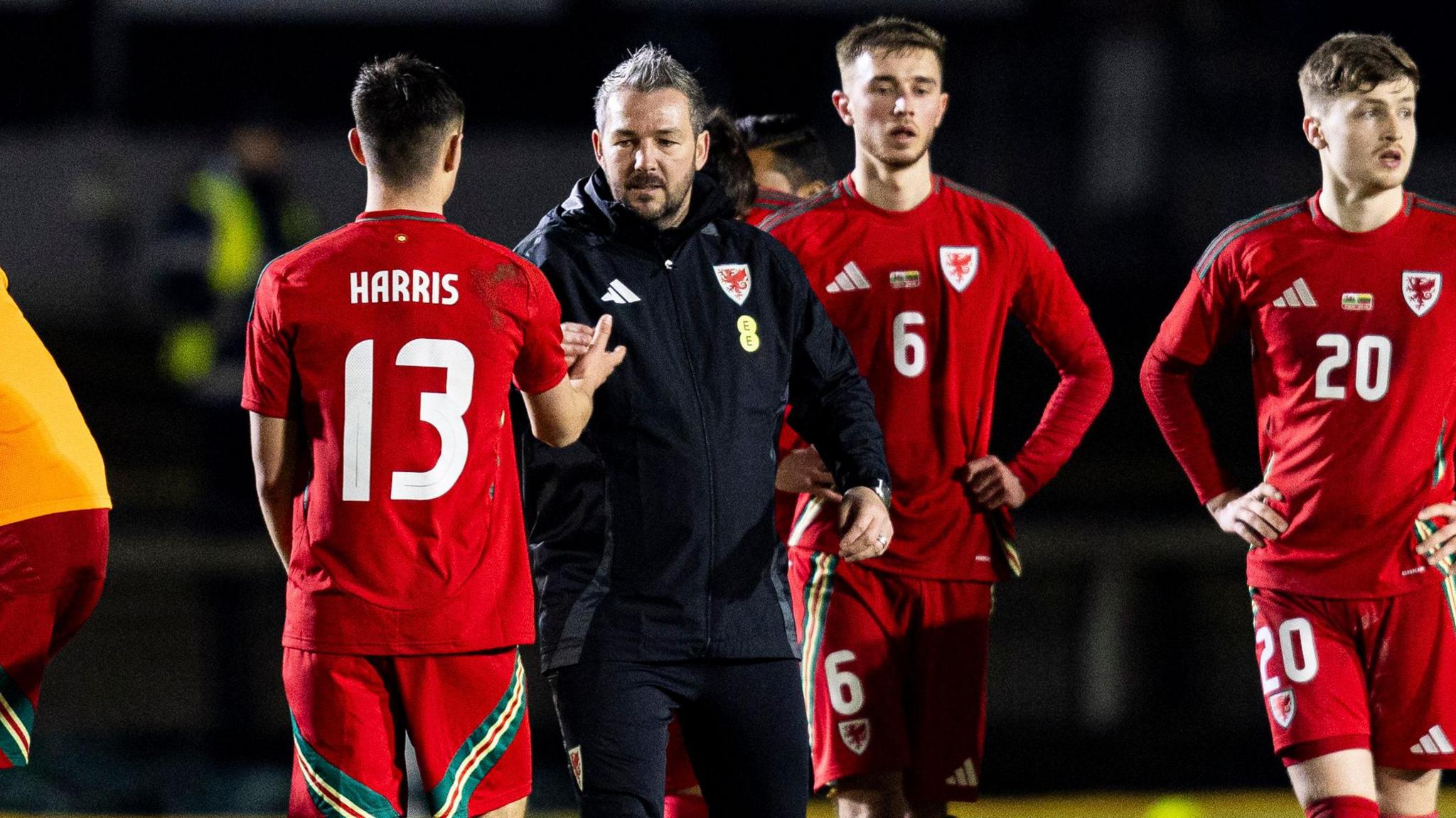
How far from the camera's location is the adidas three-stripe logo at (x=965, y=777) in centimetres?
459

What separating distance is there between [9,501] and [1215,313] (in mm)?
2725

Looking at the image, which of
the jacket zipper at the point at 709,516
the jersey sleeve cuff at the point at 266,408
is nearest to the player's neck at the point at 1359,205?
the jacket zipper at the point at 709,516

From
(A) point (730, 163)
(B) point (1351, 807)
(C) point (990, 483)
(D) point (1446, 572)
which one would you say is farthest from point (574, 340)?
(D) point (1446, 572)

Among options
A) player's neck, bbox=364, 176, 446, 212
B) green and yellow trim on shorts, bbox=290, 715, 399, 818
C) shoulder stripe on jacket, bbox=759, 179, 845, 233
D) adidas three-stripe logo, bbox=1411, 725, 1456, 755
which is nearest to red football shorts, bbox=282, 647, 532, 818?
green and yellow trim on shorts, bbox=290, 715, 399, 818

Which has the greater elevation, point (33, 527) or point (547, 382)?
point (547, 382)

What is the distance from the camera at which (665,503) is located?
12.1 feet

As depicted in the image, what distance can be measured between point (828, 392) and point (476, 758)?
3.46 feet

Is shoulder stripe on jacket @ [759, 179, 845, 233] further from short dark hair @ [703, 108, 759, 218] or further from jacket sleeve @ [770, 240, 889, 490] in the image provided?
jacket sleeve @ [770, 240, 889, 490]

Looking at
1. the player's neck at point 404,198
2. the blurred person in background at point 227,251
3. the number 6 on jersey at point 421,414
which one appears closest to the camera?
the number 6 on jersey at point 421,414

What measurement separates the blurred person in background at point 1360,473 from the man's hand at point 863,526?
1120 millimetres

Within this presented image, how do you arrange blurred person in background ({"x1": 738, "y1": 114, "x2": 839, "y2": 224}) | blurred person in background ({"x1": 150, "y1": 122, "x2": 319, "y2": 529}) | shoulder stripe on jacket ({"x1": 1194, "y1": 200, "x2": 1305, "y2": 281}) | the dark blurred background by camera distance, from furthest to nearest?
1. blurred person in background ({"x1": 150, "y1": 122, "x2": 319, "y2": 529})
2. the dark blurred background
3. blurred person in background ({"x1": 738, "y1": 114, "x2": 839, "y2": 224})
4. shoulder stripe on jacket ({"x1": 1194, "y1": 200, "x2": 1305, "y2": 281})

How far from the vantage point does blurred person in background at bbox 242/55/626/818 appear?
11.2 ft

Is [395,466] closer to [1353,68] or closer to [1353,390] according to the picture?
[1353,390]

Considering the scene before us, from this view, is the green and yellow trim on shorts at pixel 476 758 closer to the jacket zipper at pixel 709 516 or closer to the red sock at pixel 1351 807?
the jacket zipper at pixel 709 516
